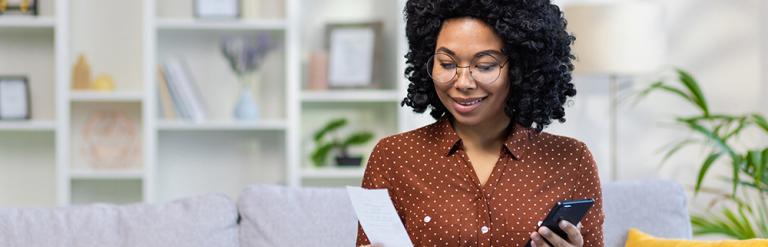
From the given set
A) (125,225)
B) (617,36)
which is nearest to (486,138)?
(125,225)

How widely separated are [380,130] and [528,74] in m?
2.64

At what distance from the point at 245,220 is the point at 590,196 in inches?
37.5

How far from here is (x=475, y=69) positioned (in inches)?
70.0

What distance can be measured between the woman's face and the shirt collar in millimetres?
110

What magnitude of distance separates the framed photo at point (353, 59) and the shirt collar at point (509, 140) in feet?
7.72

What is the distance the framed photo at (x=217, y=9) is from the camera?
4.19 metres

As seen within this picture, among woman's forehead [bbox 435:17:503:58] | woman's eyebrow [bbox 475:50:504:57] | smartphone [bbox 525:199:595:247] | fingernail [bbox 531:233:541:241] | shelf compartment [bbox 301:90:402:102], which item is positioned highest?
woman's forehead [bbox 435:17:503:58]

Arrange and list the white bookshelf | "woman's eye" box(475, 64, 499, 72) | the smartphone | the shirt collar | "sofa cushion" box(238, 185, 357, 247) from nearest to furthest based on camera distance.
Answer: the smartphone
"woman's eye" box(475, 64, 499, 72)
the shirt collar
"sofa cushion" box(238, 185, 357, 247)
the white bookshelf

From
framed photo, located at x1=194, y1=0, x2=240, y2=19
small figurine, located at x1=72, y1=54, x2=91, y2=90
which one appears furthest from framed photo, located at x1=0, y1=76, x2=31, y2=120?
framed photo, located at x1=194, y1=0, x2=240, y2=19

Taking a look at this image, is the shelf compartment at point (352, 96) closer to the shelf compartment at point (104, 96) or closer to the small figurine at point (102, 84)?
the shelf compartment at point (104, 96)

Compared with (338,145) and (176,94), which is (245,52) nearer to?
(176,94)

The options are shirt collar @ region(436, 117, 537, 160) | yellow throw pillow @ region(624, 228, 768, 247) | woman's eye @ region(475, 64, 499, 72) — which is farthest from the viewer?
yellow throw pillow @ region(624, 228, 768, 247)

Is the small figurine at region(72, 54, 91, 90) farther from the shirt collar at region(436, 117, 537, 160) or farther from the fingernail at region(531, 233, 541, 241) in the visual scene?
the fingernail at region(531, 233, 541, 241)

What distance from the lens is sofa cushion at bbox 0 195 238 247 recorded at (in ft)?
7.95
